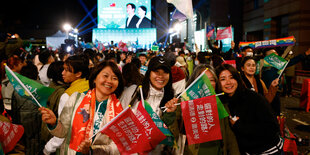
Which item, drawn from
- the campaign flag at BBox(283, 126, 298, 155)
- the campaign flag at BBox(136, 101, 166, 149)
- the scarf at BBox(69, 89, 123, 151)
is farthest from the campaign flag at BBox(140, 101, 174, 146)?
the campaign flag at BBox(283, 126, 298, 155)

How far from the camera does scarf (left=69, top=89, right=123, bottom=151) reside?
234 cm

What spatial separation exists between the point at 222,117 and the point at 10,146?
205 cm

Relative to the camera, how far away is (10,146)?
86.2 inches

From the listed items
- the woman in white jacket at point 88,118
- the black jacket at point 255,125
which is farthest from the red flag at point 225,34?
the woman in white jacket at point 88,118

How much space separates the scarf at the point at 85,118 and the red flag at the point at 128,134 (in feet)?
0.96

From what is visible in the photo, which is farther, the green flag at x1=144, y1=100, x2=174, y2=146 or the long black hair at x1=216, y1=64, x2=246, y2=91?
the long black hair at x1=216, y1=64, x2=246, y2=91

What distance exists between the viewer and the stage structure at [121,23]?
1335 inches

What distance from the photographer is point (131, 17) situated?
35312 mm

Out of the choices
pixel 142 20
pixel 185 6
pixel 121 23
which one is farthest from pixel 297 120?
pixel 142 20

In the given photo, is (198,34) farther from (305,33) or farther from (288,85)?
(288,85)

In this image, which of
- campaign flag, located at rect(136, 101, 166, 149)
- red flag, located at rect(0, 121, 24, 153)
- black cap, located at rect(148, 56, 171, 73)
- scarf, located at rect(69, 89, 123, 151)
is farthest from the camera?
black cap, located at rect(148, 56, 171, 73)

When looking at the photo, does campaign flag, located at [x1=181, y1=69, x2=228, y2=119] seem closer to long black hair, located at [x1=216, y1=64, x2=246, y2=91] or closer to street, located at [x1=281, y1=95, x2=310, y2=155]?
long black hair, located at [x1=216, y1=64, x2=246, y2=91]

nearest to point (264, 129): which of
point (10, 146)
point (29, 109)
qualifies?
point (10, 146)

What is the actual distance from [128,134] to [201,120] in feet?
2.66
